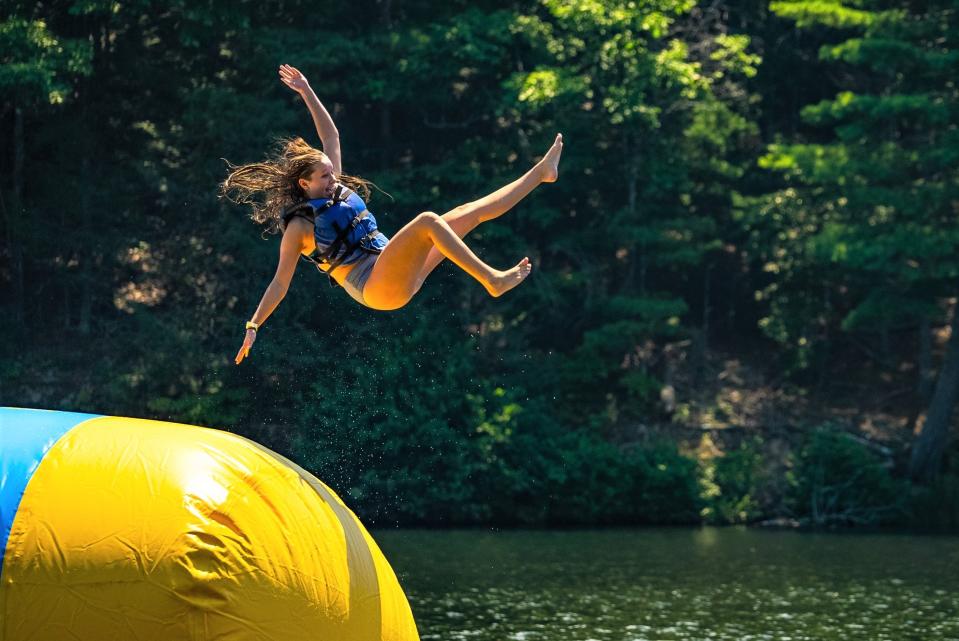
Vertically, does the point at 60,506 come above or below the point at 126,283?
below

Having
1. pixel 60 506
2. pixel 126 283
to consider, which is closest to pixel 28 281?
pixel 126 283

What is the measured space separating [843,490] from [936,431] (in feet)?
6.54

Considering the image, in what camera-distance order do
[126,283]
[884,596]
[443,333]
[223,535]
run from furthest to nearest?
1. [126,283]
2. [443,333]
3. [884,596]
4. [223,535]

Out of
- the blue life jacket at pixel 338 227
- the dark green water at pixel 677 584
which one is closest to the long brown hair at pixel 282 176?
the blue life jacket at pixel 338 227

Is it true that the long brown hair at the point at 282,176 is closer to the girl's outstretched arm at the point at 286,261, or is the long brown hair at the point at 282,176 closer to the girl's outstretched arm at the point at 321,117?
the girl's outstretched arm at the point at 286,261

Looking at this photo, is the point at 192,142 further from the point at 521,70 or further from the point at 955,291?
the point at 955,291

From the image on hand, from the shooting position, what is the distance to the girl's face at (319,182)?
11305mm

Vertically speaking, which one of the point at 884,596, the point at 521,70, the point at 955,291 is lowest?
the point at 884,596

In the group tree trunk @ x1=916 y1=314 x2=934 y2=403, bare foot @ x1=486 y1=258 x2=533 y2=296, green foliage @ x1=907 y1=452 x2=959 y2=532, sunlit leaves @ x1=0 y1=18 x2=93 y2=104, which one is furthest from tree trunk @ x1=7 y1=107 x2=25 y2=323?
bare foot @ x1=486 y1=258 x2=533 y2=296

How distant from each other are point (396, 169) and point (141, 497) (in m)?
23.2

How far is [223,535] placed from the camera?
8773mm

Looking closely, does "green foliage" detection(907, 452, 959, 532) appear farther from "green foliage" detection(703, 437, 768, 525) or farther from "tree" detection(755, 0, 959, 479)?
"green foliage" detection(703, 437, 768, 525)

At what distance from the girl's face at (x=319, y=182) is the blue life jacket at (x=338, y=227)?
0.04 m

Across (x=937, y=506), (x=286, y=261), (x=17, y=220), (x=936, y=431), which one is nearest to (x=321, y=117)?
(x=286, y=261)
